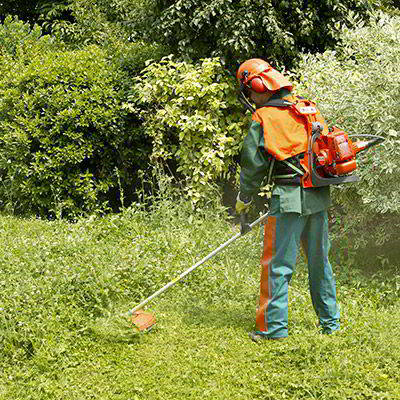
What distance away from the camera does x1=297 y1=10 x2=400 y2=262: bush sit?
16.9ft

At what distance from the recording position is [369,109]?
5.27 m

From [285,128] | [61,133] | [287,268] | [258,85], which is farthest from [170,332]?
[61,133]

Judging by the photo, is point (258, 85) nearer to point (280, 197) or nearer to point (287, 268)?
point (280, 197)

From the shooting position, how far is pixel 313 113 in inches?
159

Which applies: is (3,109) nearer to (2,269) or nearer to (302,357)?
(2,269)

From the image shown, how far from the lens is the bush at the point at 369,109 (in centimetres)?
516

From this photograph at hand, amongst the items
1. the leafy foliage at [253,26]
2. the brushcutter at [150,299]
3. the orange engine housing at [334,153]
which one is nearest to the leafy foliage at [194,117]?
the leafy foliage at [253,26]

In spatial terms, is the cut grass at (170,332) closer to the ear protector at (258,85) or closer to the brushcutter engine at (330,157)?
the brushcutter engine at (330,157)

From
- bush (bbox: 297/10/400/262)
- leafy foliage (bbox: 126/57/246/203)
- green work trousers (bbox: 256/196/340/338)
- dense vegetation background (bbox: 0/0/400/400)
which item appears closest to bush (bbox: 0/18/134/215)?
dense vegetation background (bbox: 0/0/400/400)

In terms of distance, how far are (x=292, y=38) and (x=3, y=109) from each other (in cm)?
338

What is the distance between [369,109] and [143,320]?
2.61m

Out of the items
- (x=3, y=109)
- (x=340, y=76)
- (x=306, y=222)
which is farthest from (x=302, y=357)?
(x=3, y=109)

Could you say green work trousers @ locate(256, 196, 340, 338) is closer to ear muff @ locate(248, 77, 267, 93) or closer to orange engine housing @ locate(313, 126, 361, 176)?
orange engine housing @ locate(313, 126, 361, 176)

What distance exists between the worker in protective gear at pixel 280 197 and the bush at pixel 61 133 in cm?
295
